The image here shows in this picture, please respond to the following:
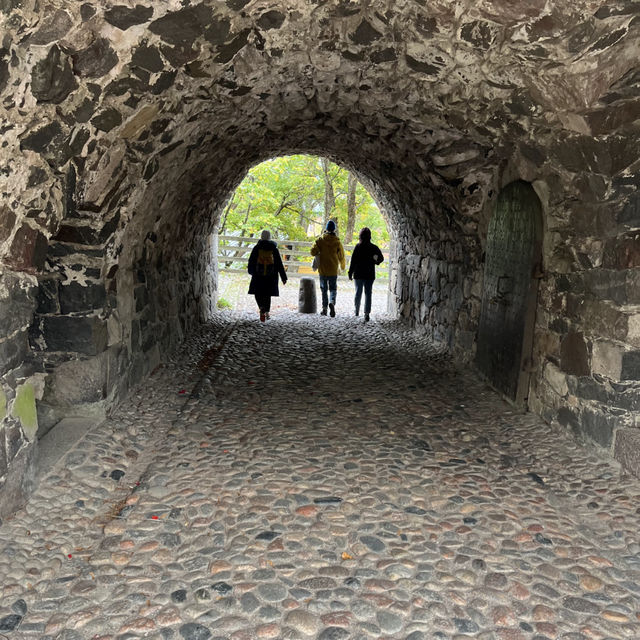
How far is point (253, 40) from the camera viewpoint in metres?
3.25

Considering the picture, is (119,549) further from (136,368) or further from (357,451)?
(136,368)

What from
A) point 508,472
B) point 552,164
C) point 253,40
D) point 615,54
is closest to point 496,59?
point 615,54

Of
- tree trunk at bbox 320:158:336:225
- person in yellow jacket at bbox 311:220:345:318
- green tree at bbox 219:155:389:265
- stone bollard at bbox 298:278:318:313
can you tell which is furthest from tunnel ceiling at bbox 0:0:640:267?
tree trunk at bbox 320:158:336:225

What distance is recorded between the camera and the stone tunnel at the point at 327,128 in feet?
8.50

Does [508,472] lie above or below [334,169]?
below

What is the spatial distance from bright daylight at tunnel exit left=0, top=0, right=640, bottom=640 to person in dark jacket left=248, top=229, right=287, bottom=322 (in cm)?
323

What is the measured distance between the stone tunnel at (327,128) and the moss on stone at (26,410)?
13mm

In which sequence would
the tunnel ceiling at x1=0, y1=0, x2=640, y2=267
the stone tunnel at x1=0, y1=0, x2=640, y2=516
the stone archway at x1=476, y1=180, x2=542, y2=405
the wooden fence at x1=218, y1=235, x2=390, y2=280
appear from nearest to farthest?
the tunnel ceiling at x1=0, y1=0, x2=640, y2=267, the stone tunnel at x1=0, y1=0, x2=640, y2=516, the stone archway at x1=476, y1=180, x2=542, y2=405, the wooden fence at x1=218, y1=235, x2=390, y2=280

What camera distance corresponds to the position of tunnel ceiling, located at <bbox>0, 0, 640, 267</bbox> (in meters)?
2.46

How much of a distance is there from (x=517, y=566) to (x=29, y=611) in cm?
203

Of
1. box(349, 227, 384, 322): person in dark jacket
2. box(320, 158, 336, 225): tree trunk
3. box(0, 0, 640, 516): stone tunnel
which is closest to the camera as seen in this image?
box(0, 0, 640, 516): stone tunnel

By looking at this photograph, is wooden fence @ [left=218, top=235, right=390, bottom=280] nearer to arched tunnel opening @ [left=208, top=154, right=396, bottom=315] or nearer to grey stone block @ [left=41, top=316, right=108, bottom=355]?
arched tunnel opening @ [left=208, top=154, right=396, bottom=315]

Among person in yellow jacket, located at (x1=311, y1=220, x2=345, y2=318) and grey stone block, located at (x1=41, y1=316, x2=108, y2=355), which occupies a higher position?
person in yellow jacket, located at (x1=311, y1=220, x2=345, y2=318)

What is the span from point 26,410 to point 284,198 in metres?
17.5
